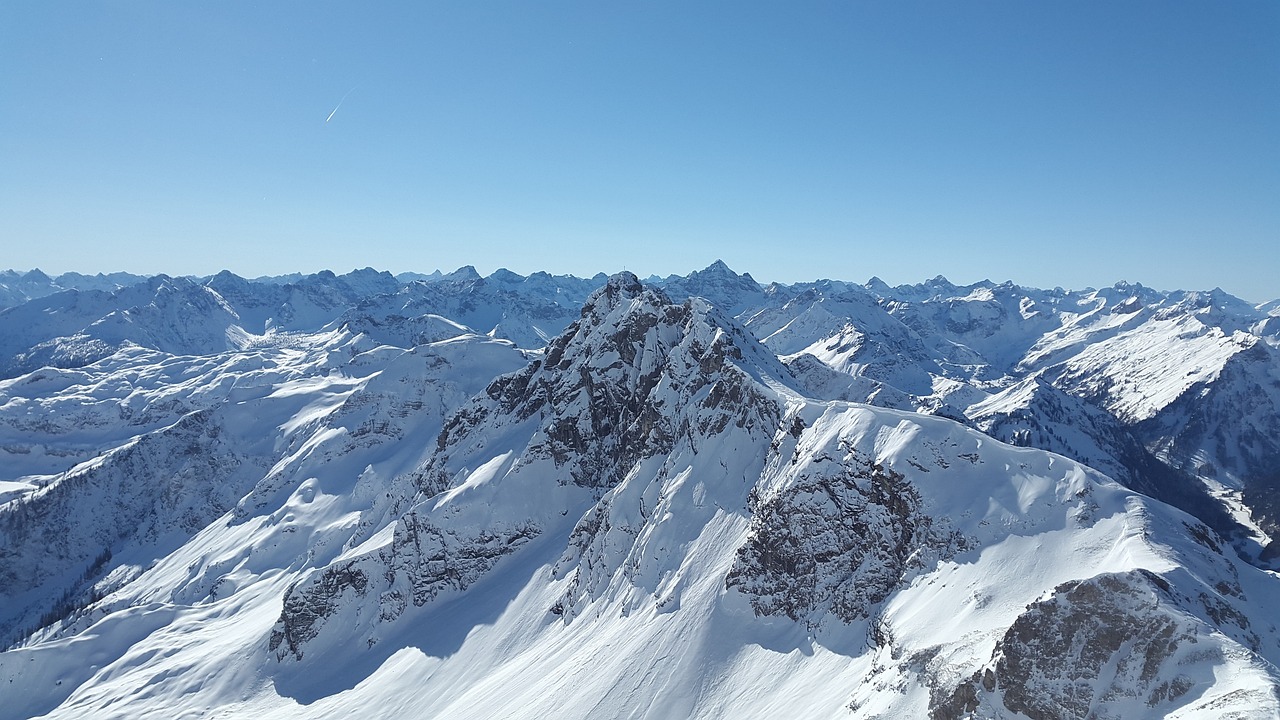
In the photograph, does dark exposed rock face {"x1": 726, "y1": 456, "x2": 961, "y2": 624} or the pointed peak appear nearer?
dark exposed rock face {"x1": 726, "y1": 456, "x2": 961, "y2": 624}

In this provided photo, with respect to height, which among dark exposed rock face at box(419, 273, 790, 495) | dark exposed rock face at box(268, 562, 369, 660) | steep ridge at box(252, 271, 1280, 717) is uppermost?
dark exposed rock face at box(419, 273, 790, 495)

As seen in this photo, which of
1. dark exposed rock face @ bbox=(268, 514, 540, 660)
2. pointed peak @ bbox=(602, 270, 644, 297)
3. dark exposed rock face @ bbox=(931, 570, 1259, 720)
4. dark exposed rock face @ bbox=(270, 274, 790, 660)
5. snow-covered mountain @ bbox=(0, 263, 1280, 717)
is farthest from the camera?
pointed peak @ bbox=(602, 270, 644, 297)

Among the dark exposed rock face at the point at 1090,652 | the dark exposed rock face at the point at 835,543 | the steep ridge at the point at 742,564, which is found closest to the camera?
the dark exposed rock face at the point at 1090,652

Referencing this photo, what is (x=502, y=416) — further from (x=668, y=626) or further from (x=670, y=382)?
(x=668, y=626)

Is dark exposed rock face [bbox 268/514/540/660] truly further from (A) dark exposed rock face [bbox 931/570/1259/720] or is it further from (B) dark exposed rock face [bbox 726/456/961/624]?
(A) dark exposed rock face [bbox 931/570/1259/720]

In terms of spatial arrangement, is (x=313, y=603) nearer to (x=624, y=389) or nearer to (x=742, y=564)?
(x=624, y=389)

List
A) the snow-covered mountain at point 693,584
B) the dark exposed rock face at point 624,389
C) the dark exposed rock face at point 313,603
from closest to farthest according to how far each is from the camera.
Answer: the snow-covered mountain at point 693,584 < the dark exposed rock face at point 624,389 < the dark exposed rock face at point 313,603

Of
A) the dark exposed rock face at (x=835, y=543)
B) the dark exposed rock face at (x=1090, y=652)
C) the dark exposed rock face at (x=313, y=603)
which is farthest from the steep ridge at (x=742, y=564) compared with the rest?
the dark exposed rock face at (x=313, y=603)

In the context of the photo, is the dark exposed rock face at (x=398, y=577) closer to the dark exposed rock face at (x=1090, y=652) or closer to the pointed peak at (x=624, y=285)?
the pointed peak at (x=624, y=285)

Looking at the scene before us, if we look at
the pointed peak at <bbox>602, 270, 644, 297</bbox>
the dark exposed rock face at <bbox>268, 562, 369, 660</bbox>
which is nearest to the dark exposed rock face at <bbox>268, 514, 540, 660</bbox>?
the dark exposed rock face at <bbox>268, 562, 369, 660</bbox>

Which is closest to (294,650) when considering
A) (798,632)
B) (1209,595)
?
(798,632)

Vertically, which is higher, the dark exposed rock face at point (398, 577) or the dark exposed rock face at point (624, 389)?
the dark exposed rock face at point (624, 389)
